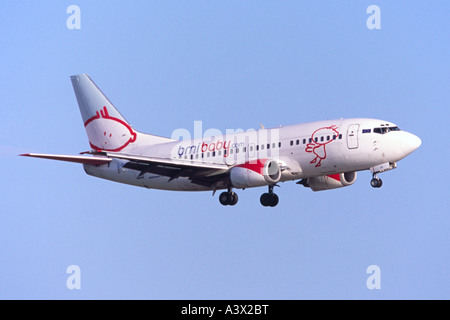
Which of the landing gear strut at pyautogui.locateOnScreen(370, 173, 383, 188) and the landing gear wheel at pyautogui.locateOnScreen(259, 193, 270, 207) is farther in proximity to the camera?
the landing gear wheel at pyautogui.locateOnScreen(259, 193, 270, 207)

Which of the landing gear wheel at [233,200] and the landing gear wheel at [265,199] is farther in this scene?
the landing gear wheel at [265,199]

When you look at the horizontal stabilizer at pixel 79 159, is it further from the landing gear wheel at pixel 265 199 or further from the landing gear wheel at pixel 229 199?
the landing gear wheel at pixel 265 199

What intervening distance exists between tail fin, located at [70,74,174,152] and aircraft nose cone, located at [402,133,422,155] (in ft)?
69.2

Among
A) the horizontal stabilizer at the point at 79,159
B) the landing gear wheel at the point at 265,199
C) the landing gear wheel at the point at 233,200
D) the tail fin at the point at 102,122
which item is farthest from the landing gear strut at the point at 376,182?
the horizontal stabilizer at the point at 79,159

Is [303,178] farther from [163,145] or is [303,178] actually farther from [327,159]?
[163,145]

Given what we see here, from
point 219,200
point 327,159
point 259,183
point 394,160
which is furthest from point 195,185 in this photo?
point 394,160

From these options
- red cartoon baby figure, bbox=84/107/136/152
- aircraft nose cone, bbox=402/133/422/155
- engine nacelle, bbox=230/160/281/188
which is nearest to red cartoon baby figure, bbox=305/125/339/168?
engine nacelle, bbox=230/160/281/188

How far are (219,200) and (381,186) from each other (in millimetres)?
12544

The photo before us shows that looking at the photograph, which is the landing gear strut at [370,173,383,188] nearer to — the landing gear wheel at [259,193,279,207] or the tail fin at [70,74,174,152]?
the landing gear wheel at [259,193,279,207]

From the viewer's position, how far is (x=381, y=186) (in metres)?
57.6

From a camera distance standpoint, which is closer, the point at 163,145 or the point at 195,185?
the point at 195,185

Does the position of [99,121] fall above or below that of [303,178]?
above

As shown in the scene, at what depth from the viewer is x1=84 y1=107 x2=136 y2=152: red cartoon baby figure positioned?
71.9 m

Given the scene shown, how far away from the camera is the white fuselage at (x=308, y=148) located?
190 ft
